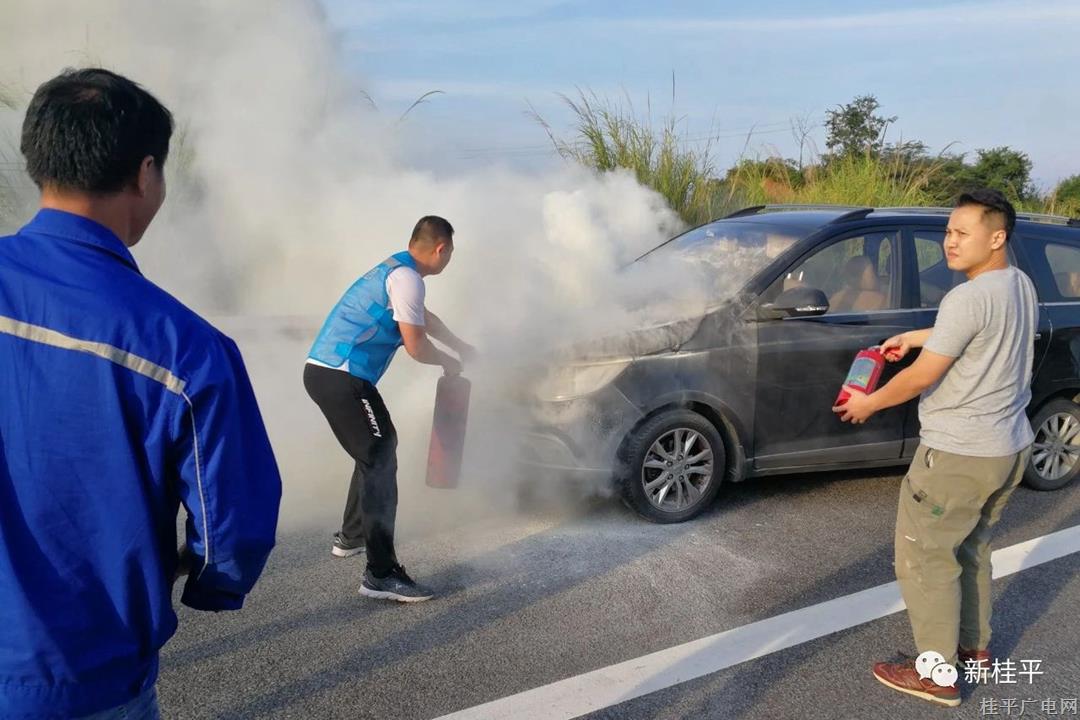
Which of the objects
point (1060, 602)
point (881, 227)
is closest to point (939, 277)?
point (881, 227)

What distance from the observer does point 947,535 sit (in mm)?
3234

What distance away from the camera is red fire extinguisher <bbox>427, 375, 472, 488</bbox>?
442 cm

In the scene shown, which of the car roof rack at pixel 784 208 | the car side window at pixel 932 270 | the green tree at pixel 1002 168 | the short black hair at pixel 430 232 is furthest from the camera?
the green tree at pixel 1002 168

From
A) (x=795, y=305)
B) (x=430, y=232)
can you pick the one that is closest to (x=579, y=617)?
(x=430, y=232)

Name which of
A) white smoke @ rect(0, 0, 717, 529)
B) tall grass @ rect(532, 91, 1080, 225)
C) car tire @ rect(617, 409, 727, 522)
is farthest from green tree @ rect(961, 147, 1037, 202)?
car tire @ rect(617, 409, 727, 522)

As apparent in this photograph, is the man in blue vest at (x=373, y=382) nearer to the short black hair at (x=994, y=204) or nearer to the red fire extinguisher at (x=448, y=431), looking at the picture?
the red fire extinguisher at (x=448, y=431)

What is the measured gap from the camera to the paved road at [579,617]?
3.25 meters

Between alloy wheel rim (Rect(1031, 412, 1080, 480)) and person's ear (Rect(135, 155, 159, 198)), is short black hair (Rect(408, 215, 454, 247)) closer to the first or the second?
person's ear (Rect(135, 155, 159, 198))

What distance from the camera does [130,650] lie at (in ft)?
4.97

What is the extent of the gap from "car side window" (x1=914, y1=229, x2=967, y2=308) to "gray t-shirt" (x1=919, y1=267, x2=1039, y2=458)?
7.29 feet

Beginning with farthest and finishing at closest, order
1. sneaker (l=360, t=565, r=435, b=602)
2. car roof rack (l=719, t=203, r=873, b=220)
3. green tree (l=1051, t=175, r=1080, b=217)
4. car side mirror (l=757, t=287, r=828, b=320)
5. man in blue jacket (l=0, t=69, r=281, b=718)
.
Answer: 1. green tree (l=1051, t=175, r=1080, b=217)
2. car roof rack (l=719, t=203, r=873, b=220)
3. car side mirror (l=757, t=287, r=828, b=320)
4. sneaker (l=360, t=565, r=435, b=602)
5. man in blue jacket (l=0, t=69, r=281, b=718)

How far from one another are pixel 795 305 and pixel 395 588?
264 cm

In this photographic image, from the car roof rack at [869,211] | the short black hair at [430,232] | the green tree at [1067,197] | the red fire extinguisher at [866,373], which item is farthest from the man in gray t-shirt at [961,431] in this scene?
the green tree at [1067,197]

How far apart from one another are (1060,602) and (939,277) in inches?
82.6
